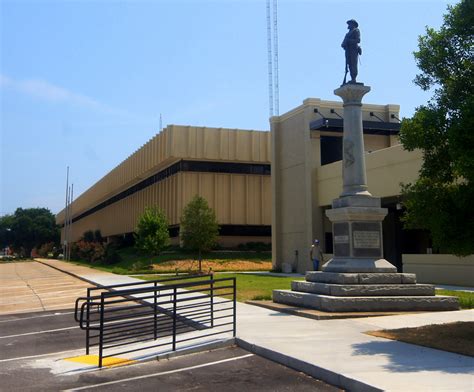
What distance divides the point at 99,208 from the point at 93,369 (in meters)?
83.9

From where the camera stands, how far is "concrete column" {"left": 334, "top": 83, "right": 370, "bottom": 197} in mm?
15359

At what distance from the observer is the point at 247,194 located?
5047 cm

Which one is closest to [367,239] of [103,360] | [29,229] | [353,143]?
[353,143]

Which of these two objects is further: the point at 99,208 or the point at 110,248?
the point at 99,208

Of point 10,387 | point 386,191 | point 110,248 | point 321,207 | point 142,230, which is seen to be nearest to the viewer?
point 10,387

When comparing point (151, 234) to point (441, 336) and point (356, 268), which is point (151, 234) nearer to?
point (356, 268)

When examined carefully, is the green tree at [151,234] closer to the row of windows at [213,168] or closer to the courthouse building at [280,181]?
the courthouse building at [280,181]

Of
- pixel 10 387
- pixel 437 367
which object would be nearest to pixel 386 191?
pixel 437 367

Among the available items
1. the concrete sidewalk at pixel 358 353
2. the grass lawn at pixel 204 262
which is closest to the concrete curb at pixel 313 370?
the concrete sidewalk at pixel 358 353

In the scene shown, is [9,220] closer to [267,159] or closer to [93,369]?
[267,159]

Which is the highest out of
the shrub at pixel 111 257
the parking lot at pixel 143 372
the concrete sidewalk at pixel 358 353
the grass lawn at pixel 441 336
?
the shrub at pixel 111 257

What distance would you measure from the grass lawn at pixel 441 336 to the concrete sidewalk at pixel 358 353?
0.90ft

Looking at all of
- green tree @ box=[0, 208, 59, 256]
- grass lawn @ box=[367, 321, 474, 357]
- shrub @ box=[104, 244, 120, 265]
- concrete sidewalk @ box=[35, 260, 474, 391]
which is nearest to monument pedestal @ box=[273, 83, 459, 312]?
concrete sidewalk @ box=[35, 260, 474, 391]

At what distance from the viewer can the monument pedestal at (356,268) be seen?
13.6 metres
